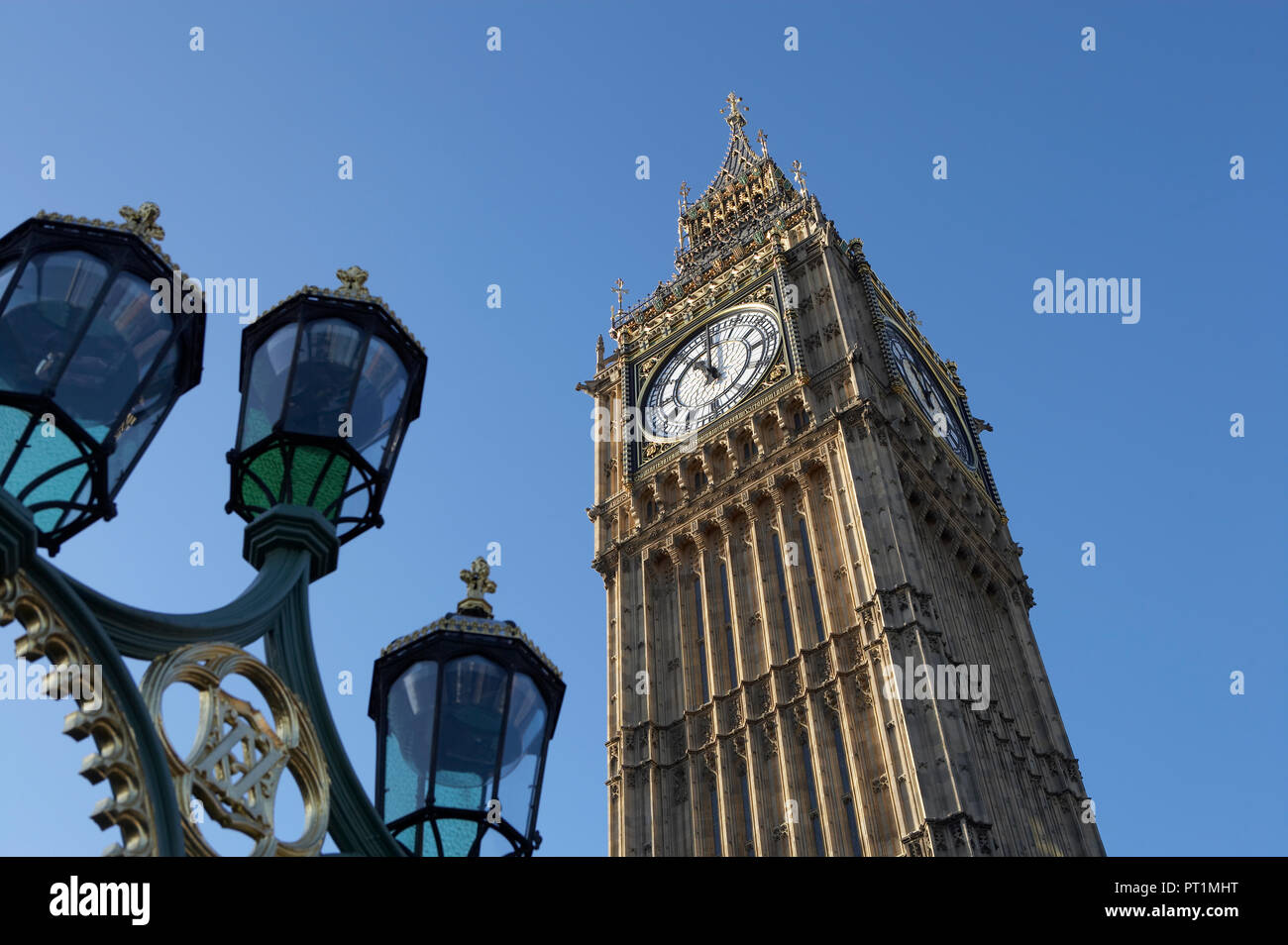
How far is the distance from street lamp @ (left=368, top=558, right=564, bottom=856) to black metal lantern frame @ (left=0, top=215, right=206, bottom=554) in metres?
1.66

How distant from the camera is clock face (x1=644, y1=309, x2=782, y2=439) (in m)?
43.7

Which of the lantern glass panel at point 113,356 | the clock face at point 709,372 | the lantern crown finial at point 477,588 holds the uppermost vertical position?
the clock face at point 709,372

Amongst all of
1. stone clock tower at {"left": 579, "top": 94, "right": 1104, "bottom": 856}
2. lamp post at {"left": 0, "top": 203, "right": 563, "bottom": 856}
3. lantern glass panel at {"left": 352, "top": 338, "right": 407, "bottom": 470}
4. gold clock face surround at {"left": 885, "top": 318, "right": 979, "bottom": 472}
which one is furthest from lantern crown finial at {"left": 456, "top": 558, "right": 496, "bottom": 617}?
gold clock face surround at {"left": 885, "top": 318, "right": 979, "bottom": 472}

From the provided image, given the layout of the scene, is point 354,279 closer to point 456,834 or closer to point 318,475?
point 318,475

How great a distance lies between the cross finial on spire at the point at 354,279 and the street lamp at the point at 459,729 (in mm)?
1741

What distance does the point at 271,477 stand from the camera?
6.38 meters

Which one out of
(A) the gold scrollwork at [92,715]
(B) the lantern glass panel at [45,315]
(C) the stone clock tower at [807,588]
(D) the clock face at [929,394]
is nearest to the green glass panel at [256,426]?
(B) the lantern glass panel at [45,315]

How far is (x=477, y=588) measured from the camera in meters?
7.11

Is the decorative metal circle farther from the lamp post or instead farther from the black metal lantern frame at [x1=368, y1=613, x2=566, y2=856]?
the black metal lantern frame at [x1=368, y1=613, x2=566, y2=856]

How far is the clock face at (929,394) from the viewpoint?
44.8m

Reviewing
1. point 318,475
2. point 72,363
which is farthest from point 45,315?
point 318,475

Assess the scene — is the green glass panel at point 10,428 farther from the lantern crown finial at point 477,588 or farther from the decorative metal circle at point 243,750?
the lantern crown finial at point 477,588

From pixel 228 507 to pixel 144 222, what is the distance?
4.47 feet
